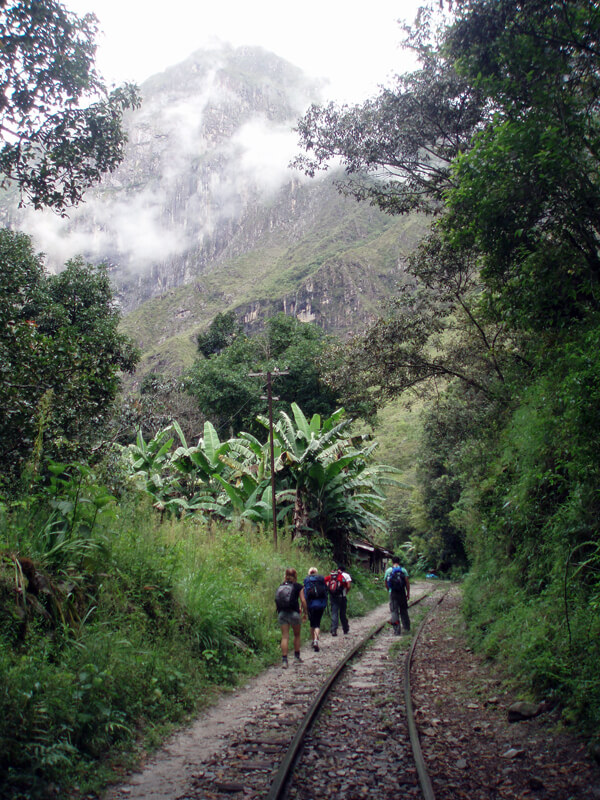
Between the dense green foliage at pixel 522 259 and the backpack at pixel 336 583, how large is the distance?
3035 millimetres

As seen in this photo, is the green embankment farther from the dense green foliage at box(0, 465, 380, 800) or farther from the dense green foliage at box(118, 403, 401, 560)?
the dense green foliage at box(118, 403, 401, 560)

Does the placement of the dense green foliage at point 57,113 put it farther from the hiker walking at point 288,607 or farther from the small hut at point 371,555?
the small hut at point 371,555

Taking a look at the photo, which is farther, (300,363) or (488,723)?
(300,363)

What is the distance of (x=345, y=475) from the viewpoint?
17688 millimetres

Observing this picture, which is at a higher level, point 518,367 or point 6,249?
point 6,249

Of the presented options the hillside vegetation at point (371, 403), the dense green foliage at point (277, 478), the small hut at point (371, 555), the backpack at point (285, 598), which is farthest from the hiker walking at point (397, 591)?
the small hut at point (371, 555)

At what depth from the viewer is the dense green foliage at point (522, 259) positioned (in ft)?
19.3

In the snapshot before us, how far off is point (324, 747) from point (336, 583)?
→ 8055 millimetres

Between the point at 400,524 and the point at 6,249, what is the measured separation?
191 ft

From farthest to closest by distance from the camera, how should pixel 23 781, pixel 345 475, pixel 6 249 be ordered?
pixel 345 475 < pixel 6 249 < pixel 23 781

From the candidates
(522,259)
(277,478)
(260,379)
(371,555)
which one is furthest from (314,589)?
(371,555)

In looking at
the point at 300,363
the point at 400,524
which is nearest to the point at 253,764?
the point at 300,363

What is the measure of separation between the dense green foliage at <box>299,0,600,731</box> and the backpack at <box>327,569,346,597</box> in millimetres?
3035

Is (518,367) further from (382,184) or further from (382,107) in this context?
(382,107)
